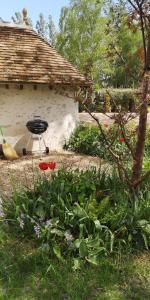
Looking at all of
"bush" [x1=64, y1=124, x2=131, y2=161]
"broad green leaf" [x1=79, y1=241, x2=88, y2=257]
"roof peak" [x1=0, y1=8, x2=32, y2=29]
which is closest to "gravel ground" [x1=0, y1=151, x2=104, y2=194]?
"bush" [x1=64, y1=124, x2=131, y2=161]

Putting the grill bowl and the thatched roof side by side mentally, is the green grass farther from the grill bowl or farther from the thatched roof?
the thatched roof

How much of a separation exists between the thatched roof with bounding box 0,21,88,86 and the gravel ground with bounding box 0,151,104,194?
2282 mm

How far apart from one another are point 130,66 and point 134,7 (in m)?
0.91

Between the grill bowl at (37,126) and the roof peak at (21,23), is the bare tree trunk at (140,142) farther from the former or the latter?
the roof peak at (21,23)

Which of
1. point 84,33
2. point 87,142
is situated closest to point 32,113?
point 87,142

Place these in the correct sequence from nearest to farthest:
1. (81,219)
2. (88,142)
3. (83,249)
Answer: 1. (83,249)
2. (81,219)
3. (88,142)

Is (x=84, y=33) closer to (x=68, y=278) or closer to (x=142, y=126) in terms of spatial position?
(x=142, y=126)

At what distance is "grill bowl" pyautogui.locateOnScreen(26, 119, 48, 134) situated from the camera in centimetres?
999

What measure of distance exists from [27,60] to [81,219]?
25.7 ft

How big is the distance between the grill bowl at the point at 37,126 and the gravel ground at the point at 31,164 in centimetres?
80

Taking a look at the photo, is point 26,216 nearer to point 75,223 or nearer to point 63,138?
point 75,223

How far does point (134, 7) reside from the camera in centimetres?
427

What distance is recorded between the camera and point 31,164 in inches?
360

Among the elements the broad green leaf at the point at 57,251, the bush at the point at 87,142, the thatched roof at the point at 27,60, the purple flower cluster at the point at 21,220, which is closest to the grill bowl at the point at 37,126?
the thatched roof at the point at 27,60
